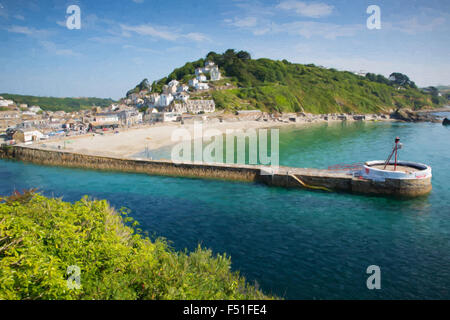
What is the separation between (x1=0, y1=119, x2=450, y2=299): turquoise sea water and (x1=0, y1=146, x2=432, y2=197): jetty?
1454 millimetres

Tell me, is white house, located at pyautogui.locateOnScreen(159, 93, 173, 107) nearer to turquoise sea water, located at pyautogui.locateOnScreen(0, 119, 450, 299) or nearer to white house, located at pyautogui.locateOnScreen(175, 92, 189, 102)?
white house, located at pyautogui.locateOnScreen(175, 92, 189, 102)

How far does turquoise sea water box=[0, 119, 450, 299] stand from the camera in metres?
15.6

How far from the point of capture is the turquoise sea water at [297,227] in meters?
15.6

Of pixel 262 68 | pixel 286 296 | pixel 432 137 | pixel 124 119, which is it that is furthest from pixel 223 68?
pixel 286 296

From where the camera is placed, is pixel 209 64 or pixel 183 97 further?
pixel 209 64

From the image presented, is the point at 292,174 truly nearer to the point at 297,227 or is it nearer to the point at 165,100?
the point at 297,227

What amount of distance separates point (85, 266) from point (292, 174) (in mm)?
26524
